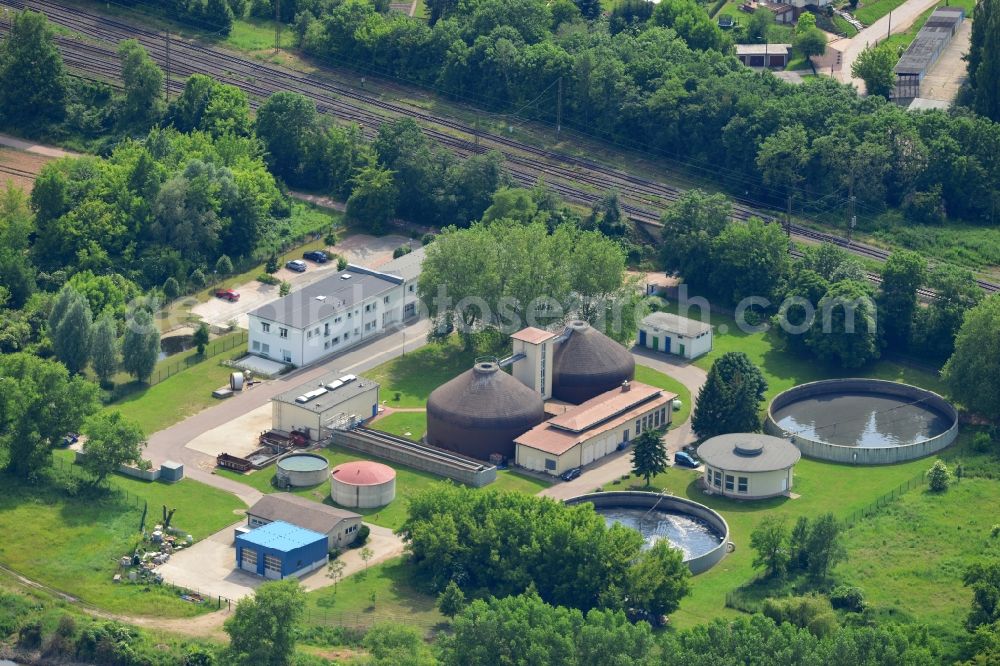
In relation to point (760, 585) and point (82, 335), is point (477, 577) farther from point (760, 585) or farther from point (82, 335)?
point (82, 335)

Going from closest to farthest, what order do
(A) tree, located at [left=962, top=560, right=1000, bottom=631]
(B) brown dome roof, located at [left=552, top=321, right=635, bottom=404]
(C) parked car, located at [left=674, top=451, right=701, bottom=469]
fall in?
1. (A) tree, located at [left=962, top=560, right=1000, bottom=631]
2. (C) parked car, located at [left=674, top=451, right=701, bottom=469]
3. (B) brown dome roof, located at [left=552, top=321, right=635, bottom=404]

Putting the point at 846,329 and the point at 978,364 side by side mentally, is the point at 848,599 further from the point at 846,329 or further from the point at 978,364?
the point at 846,329

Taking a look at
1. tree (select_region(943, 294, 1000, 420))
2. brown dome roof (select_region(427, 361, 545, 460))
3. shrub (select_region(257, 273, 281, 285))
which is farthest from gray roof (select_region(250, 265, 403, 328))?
tree (select_region(943, 294, 1000, 420))

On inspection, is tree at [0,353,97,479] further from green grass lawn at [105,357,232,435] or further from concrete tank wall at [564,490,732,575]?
concrete tank wall at [564,490,732,575]

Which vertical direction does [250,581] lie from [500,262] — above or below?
below

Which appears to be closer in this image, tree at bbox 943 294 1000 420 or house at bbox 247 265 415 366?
tree at bbox 943 294 1000 420

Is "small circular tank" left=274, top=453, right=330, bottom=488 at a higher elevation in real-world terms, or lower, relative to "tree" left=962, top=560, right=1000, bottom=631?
lower

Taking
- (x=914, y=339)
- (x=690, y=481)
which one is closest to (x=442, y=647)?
(x=690, y=481)
